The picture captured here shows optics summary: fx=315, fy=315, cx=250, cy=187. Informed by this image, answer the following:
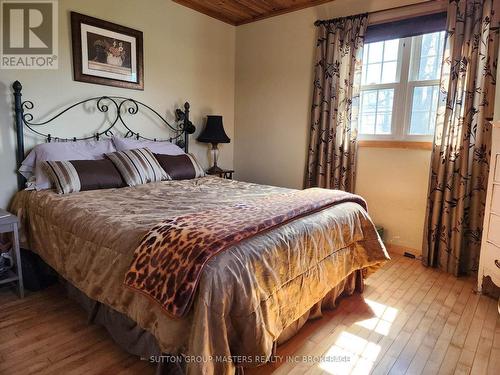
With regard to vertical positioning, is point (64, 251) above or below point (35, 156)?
below

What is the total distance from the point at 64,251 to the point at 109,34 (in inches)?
81.6

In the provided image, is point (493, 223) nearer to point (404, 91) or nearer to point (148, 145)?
point (404, 91)

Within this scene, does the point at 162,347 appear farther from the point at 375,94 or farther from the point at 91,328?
the point at 375,94

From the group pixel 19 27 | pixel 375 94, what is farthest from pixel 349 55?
pixel 19 27

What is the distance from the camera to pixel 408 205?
3.00m

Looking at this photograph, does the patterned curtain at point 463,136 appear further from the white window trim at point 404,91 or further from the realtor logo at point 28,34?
the realtor logo at point 28,34

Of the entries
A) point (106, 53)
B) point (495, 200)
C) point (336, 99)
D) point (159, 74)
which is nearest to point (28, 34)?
point (106, 53)

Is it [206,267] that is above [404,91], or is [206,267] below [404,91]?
below

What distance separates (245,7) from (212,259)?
10.9ft

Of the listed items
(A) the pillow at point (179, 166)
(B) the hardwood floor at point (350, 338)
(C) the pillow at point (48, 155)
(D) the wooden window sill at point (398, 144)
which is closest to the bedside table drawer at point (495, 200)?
(B) the hardwood floor at point (350, 338)

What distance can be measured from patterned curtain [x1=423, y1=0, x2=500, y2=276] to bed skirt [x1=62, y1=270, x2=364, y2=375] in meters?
1.00

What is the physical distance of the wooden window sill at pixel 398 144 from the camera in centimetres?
283

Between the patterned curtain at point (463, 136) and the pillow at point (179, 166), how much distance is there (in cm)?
217

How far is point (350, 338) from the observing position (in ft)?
5.79
